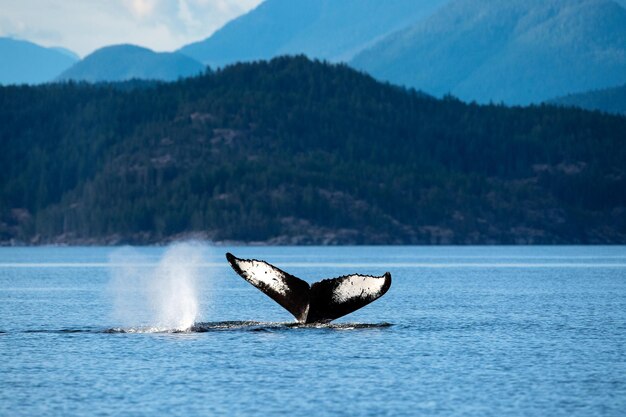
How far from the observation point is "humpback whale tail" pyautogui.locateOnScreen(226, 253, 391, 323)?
187ft

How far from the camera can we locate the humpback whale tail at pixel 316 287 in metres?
57.0

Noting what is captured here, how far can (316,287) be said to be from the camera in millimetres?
59094

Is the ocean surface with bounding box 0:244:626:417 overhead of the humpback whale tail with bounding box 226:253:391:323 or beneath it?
beneath

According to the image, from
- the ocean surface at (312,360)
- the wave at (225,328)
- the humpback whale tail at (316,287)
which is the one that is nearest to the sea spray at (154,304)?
the ocean surface at (312,360)

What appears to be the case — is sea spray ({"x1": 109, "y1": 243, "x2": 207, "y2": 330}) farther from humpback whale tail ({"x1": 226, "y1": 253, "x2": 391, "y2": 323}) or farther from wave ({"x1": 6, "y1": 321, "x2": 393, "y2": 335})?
humpback whale tail ({"x1": 226, "y1": 253, "x2": 391, "y2": 323})

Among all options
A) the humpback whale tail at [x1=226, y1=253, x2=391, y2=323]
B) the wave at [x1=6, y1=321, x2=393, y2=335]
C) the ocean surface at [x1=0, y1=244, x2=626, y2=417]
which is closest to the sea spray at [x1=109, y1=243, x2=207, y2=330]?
the ocean surface at [x1=0, y1=244, x2=626, y2=417]

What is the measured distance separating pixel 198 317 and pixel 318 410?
37878 mm

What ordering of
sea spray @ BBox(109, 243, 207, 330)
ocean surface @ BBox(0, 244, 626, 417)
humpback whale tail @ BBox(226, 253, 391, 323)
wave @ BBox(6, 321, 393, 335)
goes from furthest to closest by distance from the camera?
1. sea spray @ BBox(109, 243, 207, 330)
2. wave @ BBox(6, 321, 393, 335)
3. humpback whale tail @ BBox(226, 253, 391, 323)
4. ocean surface @ BBox(0, 244, 626, 417)

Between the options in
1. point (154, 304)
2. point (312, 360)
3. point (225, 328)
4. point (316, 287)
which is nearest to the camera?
point (312, 360)

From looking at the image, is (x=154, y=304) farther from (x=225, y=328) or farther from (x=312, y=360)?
(x=312, y=360)

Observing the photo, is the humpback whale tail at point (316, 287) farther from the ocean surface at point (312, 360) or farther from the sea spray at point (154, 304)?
the sea spray at point (154, 304)

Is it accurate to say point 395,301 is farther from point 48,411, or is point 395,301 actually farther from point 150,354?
point 48,411

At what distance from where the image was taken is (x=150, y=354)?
59.2m

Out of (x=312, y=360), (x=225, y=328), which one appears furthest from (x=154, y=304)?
(x=312, y=360)
